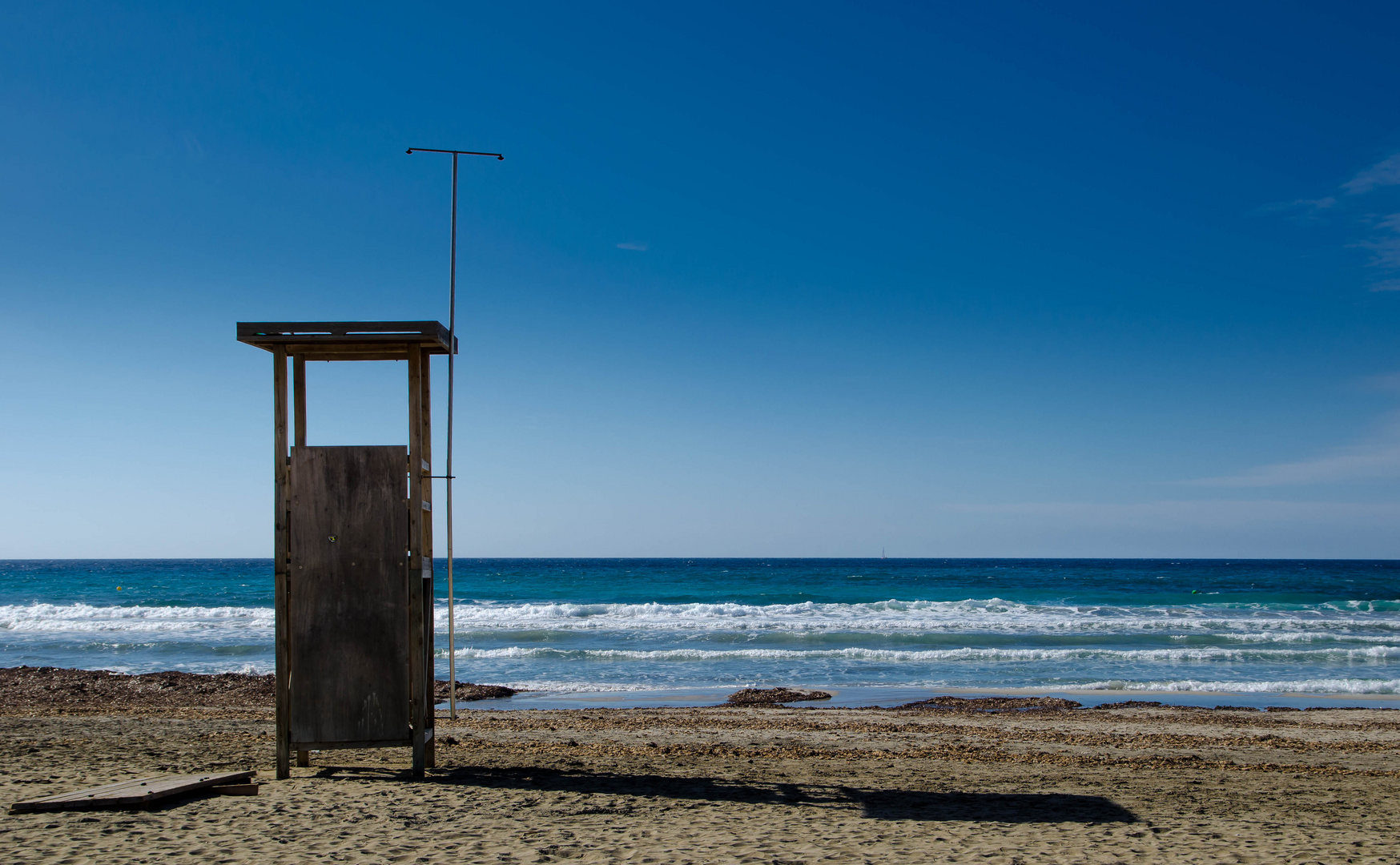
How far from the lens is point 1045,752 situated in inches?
362

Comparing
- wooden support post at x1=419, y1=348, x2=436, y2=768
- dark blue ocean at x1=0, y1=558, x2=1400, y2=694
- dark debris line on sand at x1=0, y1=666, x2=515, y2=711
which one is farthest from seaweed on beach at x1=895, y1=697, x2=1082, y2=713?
wooden support post at x1=419, y1=348, x2=436, y2=768

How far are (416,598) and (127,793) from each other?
204cm

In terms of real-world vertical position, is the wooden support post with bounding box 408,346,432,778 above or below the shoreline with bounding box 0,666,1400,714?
above

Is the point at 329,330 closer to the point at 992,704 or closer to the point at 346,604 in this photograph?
the point at 346,604

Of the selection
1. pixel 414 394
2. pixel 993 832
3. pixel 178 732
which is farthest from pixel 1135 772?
pixel 178 732

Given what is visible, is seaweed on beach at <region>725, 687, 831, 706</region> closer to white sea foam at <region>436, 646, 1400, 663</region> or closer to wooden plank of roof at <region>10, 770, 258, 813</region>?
white sea foam at <region>436, 646, 1400, 663</region>

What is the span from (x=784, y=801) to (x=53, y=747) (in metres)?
6.36

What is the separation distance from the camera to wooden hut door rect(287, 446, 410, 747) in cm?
647

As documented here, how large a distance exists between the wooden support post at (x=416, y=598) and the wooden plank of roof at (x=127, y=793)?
3.88 ft

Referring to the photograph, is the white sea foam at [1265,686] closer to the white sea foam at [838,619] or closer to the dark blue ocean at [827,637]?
the dark blue ocean at [827,637]

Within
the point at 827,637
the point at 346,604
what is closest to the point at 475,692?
the point at 346,604

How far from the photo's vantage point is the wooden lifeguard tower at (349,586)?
646 cm

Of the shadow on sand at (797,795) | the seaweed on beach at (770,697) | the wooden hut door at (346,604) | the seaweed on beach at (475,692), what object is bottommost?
the seaweed on beach at (770,697)

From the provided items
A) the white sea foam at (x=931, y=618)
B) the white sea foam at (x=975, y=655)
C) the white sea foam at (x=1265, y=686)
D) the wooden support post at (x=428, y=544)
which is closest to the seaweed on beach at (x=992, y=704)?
the white sea foam at (x=1265, y=686)
